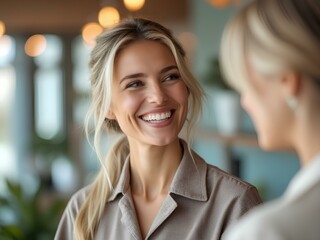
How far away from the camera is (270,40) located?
1029mm

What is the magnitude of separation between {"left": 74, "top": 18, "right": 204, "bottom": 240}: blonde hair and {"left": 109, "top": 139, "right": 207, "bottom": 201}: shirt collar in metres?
0.05

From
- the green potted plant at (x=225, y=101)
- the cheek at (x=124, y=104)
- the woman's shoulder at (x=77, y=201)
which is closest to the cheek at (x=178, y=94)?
the cheek at (x=124, y=104)

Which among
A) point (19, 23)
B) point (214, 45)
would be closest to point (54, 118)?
point (19, 23)

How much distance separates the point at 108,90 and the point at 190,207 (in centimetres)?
40

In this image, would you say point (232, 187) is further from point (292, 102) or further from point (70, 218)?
point (292, 102)

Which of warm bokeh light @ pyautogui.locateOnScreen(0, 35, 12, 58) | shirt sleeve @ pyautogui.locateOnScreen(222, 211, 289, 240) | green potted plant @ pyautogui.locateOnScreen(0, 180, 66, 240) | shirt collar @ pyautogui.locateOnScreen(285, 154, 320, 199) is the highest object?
warm bokeh light @ pyautogui.locateOnScreen(0, 35, 12, 58)

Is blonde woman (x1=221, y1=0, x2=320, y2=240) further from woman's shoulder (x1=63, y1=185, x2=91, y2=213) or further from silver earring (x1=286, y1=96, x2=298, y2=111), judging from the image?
woman's shoulder (x1=63, y1=185, x2=91, y2=213)

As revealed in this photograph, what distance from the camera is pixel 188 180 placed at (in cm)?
196

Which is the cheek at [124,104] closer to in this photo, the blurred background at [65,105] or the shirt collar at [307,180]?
the shirt collar at [307,180]

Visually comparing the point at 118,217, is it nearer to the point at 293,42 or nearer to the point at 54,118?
the point at 293,42

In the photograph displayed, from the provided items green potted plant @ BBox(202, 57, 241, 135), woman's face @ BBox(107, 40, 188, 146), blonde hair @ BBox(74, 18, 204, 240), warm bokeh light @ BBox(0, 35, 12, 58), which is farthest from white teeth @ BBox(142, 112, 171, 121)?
warm bokeh light @ BBox(0, 35, 12, 58)

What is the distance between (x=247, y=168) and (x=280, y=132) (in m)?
4.35

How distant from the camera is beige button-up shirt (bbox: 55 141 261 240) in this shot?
1.86 m

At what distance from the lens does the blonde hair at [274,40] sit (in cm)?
101
